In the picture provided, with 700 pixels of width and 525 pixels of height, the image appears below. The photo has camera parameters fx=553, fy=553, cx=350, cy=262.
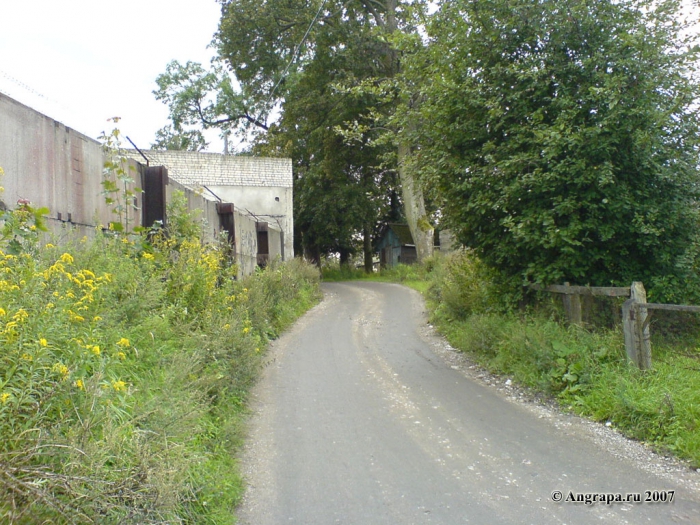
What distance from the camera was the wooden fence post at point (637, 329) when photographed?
6.29 metres

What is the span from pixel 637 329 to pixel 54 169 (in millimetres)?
7194

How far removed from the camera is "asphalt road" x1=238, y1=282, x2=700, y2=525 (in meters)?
4.11

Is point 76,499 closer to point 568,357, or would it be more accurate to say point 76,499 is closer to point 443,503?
point 443,503

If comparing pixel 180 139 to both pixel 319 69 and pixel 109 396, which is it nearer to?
pixel 319 69

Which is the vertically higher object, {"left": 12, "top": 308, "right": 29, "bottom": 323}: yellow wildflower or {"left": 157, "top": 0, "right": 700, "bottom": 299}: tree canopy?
{"left": 157, "top": 0, "right": 700, "bottom": 299}: tree canopy

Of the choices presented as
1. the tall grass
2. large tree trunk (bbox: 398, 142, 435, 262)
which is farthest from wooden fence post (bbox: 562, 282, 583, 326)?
large tree trunk (bbox: 398, 142, 435, 262)

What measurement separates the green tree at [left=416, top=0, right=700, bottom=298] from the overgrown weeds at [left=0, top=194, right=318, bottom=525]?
4343 millimetres

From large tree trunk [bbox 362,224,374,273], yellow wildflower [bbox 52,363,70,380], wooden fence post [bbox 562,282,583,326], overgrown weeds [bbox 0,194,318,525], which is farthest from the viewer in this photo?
large tree trunk [bbox 362,224,374,273]

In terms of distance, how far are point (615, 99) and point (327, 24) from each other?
22028mm

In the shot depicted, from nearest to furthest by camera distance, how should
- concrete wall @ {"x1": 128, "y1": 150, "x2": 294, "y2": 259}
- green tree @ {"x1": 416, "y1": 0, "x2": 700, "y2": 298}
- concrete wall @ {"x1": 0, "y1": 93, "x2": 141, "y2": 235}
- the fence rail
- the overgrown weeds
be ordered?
the overgrown weeds → concrete wall @ {"x1": 0, "y1": 93, "x2": 141, "y2": 235} → the fence rail → green tree @ {"x1": 416, "y1": 0, "x2": 700, "y2": 298} → concrete wall @ {"x1": 128, "y1": 150, "x2": 294, "y2": 259}

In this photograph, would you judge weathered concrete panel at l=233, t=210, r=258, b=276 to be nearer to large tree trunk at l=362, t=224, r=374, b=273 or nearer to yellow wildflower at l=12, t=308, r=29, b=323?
yellow wildflower at l=12, t=308, r=29, b=323

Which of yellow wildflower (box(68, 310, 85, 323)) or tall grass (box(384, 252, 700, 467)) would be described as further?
tall grass (box(384, 252, 700, 467))

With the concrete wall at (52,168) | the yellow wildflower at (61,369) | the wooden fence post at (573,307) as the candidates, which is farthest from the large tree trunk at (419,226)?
the yellow wildflower at (61,369)

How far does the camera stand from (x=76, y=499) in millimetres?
2887
